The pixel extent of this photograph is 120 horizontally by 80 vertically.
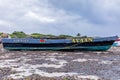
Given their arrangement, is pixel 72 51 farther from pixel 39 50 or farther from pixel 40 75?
pixel 40 75

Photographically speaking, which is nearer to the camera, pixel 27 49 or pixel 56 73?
pixel 56 73

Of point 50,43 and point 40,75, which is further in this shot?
point 50,43

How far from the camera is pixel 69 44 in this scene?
36.8 m

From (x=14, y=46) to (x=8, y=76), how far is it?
2145cm

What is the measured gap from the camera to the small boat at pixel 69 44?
36188 millimetres

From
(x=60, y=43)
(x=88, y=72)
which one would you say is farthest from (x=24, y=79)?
(x=60, y=43)

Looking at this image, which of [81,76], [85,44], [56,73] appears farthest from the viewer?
[85,44]

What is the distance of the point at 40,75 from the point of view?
17641mm

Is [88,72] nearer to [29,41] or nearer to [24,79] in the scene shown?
[24,79]

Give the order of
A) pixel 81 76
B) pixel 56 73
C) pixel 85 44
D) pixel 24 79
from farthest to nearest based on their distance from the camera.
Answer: pixel 85 44 < pixel 56 73 < pixel 81 76 < pixel 24 79

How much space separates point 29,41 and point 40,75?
20.3m

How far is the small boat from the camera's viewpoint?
36188 millimetres

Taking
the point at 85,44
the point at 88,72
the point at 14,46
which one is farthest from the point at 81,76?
the point at 14,46

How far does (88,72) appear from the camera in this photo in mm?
18828
